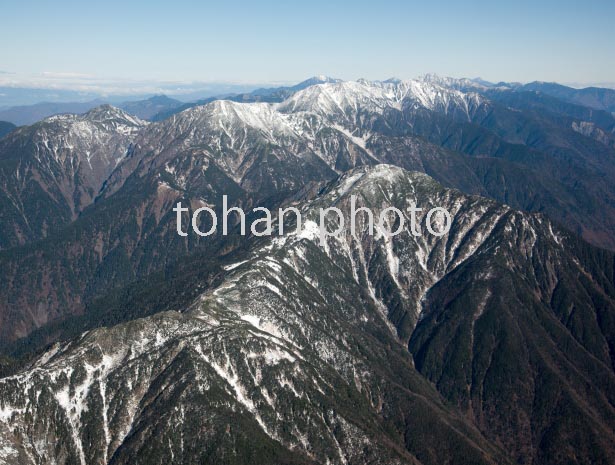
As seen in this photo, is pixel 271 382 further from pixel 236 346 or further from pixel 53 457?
pixel 53 457

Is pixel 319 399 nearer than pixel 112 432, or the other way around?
pixel 112 432

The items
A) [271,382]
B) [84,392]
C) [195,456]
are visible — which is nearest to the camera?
[195,456]

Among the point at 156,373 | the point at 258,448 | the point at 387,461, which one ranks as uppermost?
the point at 156,373

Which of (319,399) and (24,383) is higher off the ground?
(24,383)

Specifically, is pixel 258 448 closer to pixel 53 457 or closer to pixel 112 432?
pixel 112 432

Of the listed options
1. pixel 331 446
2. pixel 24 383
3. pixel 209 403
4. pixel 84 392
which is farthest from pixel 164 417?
pixel 331 446

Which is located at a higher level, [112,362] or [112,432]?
[112,362]

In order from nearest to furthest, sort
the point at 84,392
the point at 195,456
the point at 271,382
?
the point at 195,456
the point at 84,392
the point at 271,382

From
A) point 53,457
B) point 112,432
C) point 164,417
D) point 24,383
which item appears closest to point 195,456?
point 164,417

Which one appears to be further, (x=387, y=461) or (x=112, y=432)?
(x=387, y=461)
